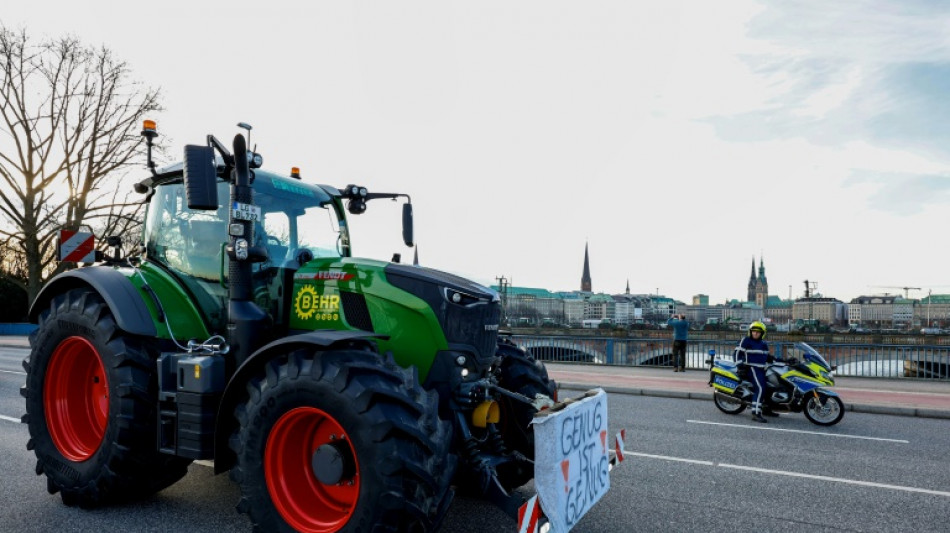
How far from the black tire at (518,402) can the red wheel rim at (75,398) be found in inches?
115

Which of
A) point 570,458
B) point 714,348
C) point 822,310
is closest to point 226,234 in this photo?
point 570,458

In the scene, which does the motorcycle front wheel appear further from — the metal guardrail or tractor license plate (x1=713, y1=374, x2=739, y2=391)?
the metal guardrail

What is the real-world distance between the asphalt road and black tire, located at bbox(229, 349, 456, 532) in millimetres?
817

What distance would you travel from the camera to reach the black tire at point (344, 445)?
3014 mm

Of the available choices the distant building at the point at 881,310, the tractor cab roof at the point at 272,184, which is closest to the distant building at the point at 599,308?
the distant building at the point at 881,310

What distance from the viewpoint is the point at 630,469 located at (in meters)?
5.85

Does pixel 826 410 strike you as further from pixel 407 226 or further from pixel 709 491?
pixel 407 226

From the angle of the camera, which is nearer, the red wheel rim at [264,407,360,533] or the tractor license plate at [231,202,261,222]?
the red wheel rim at [264,407,360,533]

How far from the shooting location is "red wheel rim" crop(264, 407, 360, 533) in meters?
3.39

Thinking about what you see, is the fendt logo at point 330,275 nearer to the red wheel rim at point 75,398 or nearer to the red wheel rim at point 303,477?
the red wheel rim at point 303,477

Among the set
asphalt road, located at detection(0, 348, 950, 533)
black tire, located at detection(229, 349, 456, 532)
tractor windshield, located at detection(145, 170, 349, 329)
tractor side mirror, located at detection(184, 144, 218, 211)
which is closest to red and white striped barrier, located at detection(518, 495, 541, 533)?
black tire, located at detection(229, 349, 456, 532)

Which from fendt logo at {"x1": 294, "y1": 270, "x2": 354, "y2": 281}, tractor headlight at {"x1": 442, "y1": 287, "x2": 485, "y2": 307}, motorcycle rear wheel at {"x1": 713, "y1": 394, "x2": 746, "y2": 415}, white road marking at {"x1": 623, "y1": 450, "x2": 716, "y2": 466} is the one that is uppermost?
fendt logo at {"x1": 294, "y1": 270, "x2": 354, "y2": 281}

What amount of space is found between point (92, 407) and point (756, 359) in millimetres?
8996

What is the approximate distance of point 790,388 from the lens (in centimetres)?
974
